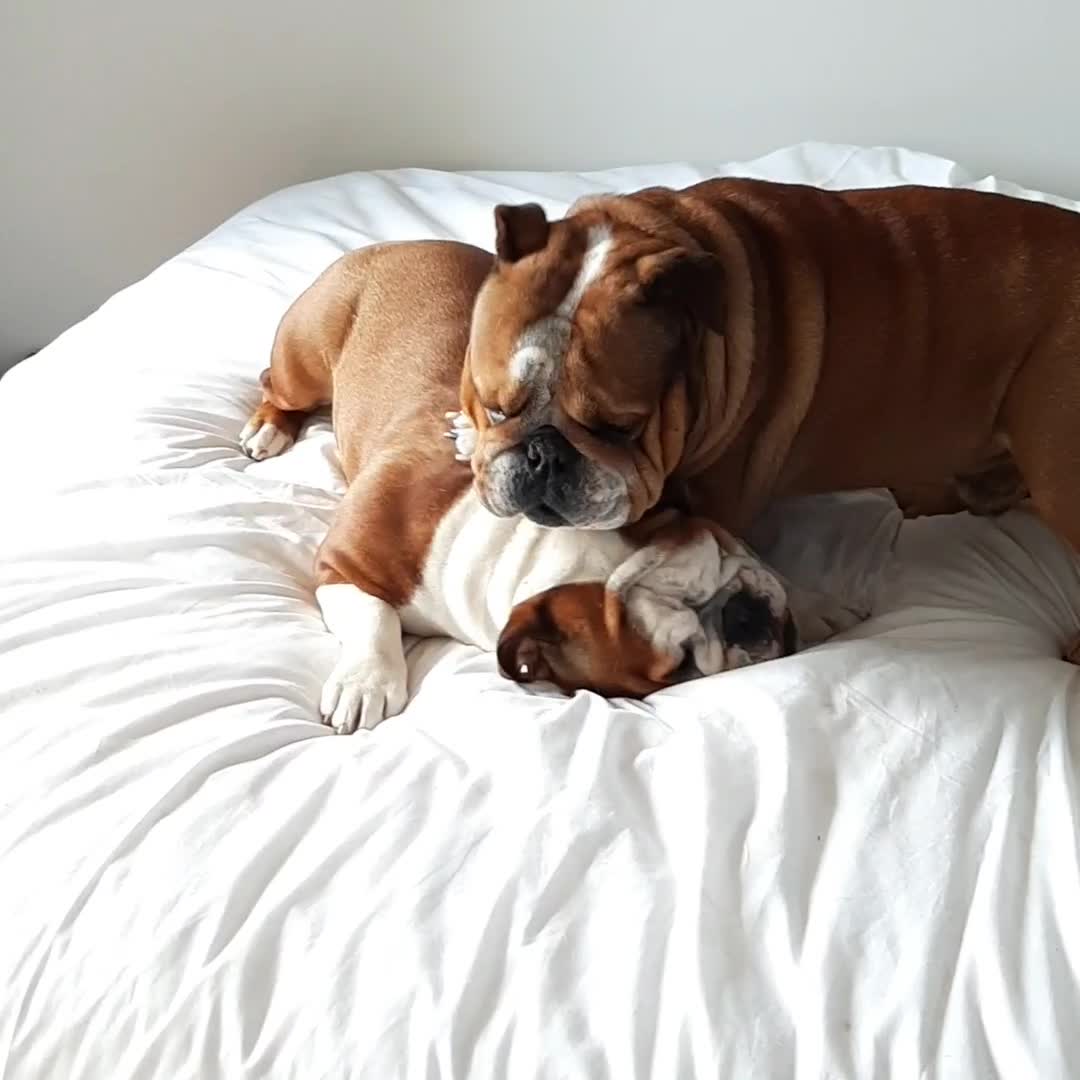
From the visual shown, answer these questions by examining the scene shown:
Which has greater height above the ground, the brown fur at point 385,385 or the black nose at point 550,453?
the black nose at point 550,453

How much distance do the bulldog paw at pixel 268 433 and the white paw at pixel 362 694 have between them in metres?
0.59

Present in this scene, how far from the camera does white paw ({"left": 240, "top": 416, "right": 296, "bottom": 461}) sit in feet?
6.76

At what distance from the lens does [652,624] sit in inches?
61.1

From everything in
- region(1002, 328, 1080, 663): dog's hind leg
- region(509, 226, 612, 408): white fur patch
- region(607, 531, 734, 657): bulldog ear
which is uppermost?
region(509, 226, 612, 408): white fur patch

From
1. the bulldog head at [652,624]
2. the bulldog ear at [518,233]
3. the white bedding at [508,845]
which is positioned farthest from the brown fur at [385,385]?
the bulldog ear at [518,233]

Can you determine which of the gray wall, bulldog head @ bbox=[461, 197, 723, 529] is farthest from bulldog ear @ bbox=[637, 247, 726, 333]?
the gray wall

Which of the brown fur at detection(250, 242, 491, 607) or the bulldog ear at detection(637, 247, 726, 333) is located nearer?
the bulldog ear at detection(637, 247, 726, 333)

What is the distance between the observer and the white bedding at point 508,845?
1092 millimetres

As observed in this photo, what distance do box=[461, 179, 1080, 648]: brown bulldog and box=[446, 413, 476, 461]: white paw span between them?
8 cm

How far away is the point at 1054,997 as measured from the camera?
1099mm

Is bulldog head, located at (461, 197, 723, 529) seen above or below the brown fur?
above

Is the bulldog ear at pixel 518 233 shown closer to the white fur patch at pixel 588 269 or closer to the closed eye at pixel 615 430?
the white fur patch at pixel 588 269

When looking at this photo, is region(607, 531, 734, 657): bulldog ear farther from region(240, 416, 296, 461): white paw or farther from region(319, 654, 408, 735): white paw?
region(240, 416, 296, 461): white paw

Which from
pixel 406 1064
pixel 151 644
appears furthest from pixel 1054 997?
pixel 151 644
